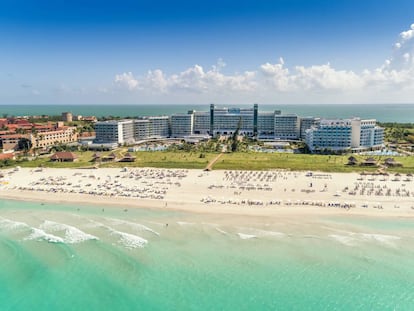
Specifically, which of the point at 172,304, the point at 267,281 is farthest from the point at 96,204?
the point at 267,281

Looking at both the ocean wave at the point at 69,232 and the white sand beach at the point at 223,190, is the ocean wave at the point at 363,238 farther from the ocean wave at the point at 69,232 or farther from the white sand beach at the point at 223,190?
the ocean wave at the point at 69,232

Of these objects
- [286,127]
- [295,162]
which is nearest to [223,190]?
[295,162]

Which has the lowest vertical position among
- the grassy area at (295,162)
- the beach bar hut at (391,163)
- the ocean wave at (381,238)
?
the ocean wave at (381,238)

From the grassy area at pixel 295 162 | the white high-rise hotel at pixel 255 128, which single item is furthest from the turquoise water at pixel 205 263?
the white high-rise hotel at pixel 255 128

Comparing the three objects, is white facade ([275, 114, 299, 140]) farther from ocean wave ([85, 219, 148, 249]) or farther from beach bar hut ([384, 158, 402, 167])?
ocean wave ([85, 219, 148, 249])

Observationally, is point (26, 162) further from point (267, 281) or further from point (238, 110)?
point (238, 110)

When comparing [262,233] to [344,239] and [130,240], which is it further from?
[130,240]
